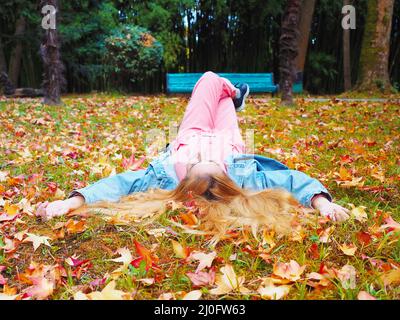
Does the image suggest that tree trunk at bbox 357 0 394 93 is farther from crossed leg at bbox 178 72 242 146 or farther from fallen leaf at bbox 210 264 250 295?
fallen leaf at bbox 210 264 250 295

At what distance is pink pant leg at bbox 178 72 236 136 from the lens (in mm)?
3039

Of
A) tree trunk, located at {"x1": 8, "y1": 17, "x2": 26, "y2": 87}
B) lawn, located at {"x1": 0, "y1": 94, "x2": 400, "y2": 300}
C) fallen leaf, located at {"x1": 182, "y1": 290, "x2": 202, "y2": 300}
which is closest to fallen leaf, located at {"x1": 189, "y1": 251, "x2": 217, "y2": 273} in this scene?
lawn, located at {"x1": 0, "y1": 94, "x2": 400, "y2": 300}

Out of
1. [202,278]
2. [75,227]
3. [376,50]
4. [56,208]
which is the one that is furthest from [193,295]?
[376,50]

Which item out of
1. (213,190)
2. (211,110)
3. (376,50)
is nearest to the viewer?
(213,190)

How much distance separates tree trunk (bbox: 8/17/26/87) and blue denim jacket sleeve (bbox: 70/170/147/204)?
30.7ft

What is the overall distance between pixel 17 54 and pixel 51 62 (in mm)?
4696

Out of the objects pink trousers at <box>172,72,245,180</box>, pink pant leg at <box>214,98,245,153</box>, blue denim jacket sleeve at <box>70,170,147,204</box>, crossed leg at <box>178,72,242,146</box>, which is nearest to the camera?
blue denim jacket sleeve at <box>70,170,147,204</box>

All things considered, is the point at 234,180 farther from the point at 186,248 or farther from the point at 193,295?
the point at 193,295

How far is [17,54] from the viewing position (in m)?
11.0

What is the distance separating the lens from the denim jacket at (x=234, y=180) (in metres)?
2.26

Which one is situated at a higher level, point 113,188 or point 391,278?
point 113,188

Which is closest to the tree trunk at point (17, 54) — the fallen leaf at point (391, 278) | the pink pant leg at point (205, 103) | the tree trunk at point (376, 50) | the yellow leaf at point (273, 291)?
the tree trunk at point (376, 50)

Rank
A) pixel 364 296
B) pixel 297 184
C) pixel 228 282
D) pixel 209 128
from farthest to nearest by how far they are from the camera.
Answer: pixel 209 128 → pixel 297 184 → pixel 228 282 → pixel 364 296
